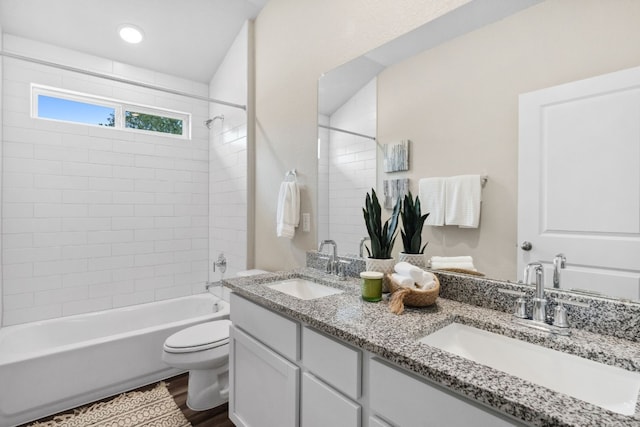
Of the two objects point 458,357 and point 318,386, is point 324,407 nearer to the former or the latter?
point 318,386

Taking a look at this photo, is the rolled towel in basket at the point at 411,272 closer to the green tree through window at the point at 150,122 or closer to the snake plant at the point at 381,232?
the snake plant at the point at 381,232

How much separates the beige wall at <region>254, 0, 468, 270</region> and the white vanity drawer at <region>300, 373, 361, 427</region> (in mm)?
1082

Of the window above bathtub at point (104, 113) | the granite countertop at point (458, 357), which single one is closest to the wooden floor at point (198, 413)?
the granite countertop at point (458, 357)

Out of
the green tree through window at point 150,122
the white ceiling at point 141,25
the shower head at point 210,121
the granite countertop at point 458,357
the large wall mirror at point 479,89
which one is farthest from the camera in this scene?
the shower head at point 210,121

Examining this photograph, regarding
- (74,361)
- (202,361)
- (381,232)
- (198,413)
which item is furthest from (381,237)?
(74,361)

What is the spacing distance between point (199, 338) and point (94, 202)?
1.70 m

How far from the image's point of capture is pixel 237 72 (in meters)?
2.90

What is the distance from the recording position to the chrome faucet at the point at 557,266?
104cm

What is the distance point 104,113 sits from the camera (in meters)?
2.93

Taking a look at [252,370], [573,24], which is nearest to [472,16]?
[573,24]

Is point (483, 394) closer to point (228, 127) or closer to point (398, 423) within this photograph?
point (398, 423)

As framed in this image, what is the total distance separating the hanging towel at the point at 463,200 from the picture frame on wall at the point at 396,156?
0.79ft

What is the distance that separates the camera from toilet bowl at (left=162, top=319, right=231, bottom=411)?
6.35 ft

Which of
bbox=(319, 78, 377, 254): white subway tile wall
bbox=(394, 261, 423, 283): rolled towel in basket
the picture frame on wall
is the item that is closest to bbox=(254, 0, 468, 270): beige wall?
bbox=(319, 78, 377, 254): white subway tile wall
